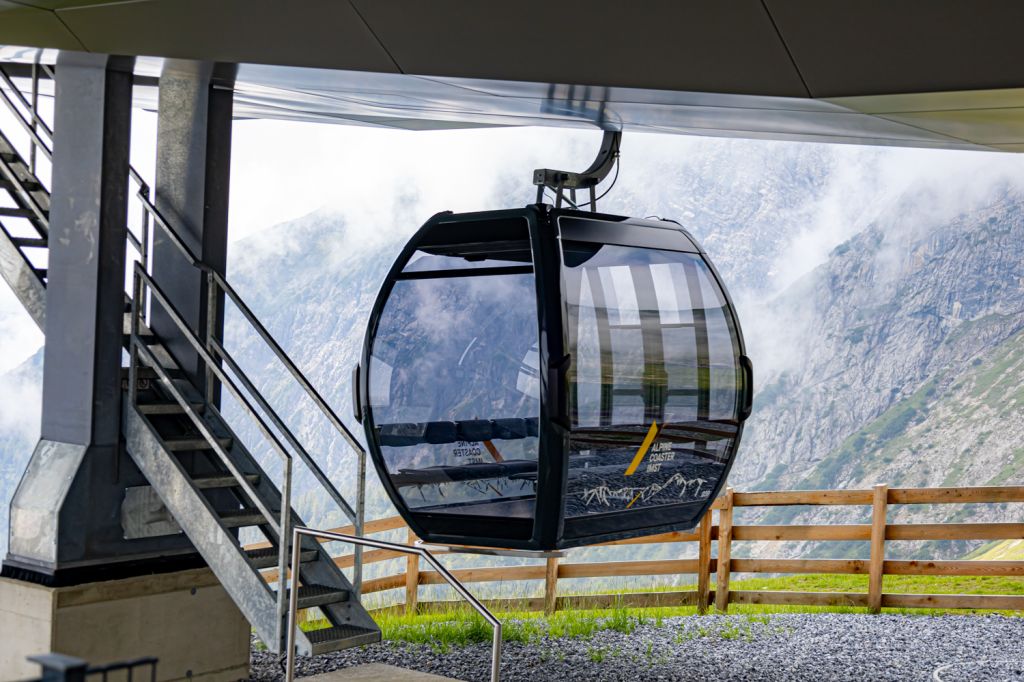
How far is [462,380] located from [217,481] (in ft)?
6.90

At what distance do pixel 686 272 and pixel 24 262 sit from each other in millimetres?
4846

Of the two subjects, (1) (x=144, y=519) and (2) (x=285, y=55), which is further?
(1) (x=144, y=519)

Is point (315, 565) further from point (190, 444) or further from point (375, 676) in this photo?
point (190, 444)

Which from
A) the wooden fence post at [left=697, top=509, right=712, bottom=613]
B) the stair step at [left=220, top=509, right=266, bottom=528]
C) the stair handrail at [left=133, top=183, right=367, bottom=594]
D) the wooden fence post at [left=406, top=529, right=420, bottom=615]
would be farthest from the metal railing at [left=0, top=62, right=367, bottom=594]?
the wooden fence post at [left=697, top=509, right=712, bottom=613]

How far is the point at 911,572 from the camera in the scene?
40.9ft

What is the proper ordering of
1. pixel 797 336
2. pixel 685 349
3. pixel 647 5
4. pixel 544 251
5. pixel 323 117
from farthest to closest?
1. pixel 797 336
2. pixel 323 117
3. pixel 685 349
4. pixel 544 251
5. pixel 647 5

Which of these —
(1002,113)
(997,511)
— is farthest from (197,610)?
(997,511)

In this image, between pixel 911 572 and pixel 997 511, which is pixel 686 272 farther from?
pixel 997 511

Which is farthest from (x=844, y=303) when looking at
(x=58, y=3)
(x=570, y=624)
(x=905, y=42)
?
(x=905, y=42)

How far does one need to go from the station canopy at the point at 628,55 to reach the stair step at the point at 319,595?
3.36 metres

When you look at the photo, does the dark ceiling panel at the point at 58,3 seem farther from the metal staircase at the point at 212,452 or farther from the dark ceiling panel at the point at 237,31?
the metal staircase at the point at 212,452

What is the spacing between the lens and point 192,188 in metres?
8.80

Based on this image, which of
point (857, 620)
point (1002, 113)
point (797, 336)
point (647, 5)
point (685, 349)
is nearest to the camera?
point (647, 5)

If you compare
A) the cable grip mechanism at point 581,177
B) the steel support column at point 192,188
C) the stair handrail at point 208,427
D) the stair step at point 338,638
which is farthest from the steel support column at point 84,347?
the cable grip mechanism at point 581,177
